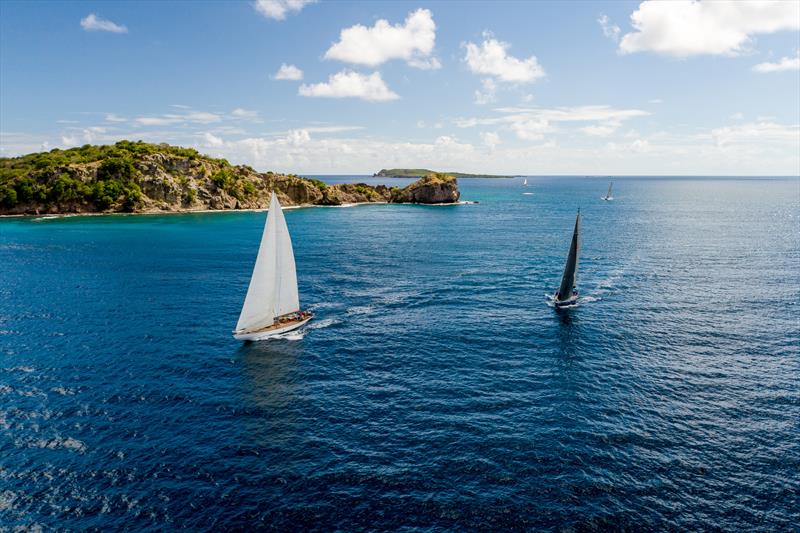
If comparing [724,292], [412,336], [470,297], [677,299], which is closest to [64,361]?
[412,336]

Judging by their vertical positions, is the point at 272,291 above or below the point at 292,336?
above

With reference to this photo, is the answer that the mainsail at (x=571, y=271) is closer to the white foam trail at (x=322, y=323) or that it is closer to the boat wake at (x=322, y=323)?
the boat wake at (x=322, y=323)

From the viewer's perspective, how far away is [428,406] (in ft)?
162

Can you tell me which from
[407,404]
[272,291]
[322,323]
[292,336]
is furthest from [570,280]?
[272,291]

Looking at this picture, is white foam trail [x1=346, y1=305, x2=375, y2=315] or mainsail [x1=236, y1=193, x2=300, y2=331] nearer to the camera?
mainsail [x1=236, y1=193, x2=300, y2=331]

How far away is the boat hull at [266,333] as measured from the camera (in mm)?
65875

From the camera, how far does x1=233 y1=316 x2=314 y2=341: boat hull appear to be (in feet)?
216

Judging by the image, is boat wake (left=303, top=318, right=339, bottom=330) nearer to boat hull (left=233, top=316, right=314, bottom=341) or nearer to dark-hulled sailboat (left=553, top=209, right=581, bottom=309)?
boat hull (left=233, top=316, right=314, bottom=341)

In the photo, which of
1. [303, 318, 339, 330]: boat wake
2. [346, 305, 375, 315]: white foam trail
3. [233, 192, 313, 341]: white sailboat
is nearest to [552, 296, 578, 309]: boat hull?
[346, 305, 375, 315]: white foam trail

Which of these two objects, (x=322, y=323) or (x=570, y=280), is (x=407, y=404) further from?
(x=570, y=280)

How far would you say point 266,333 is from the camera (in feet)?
222

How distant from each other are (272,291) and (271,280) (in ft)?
5.87

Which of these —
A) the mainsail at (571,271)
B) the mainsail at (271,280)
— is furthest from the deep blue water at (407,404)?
the mainsail at (271,280)

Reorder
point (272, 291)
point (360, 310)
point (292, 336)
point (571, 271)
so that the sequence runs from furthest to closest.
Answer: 1. point (571, 271)
2. point (360, 310)
3. point (272, 291)
4. point (292, 336)
